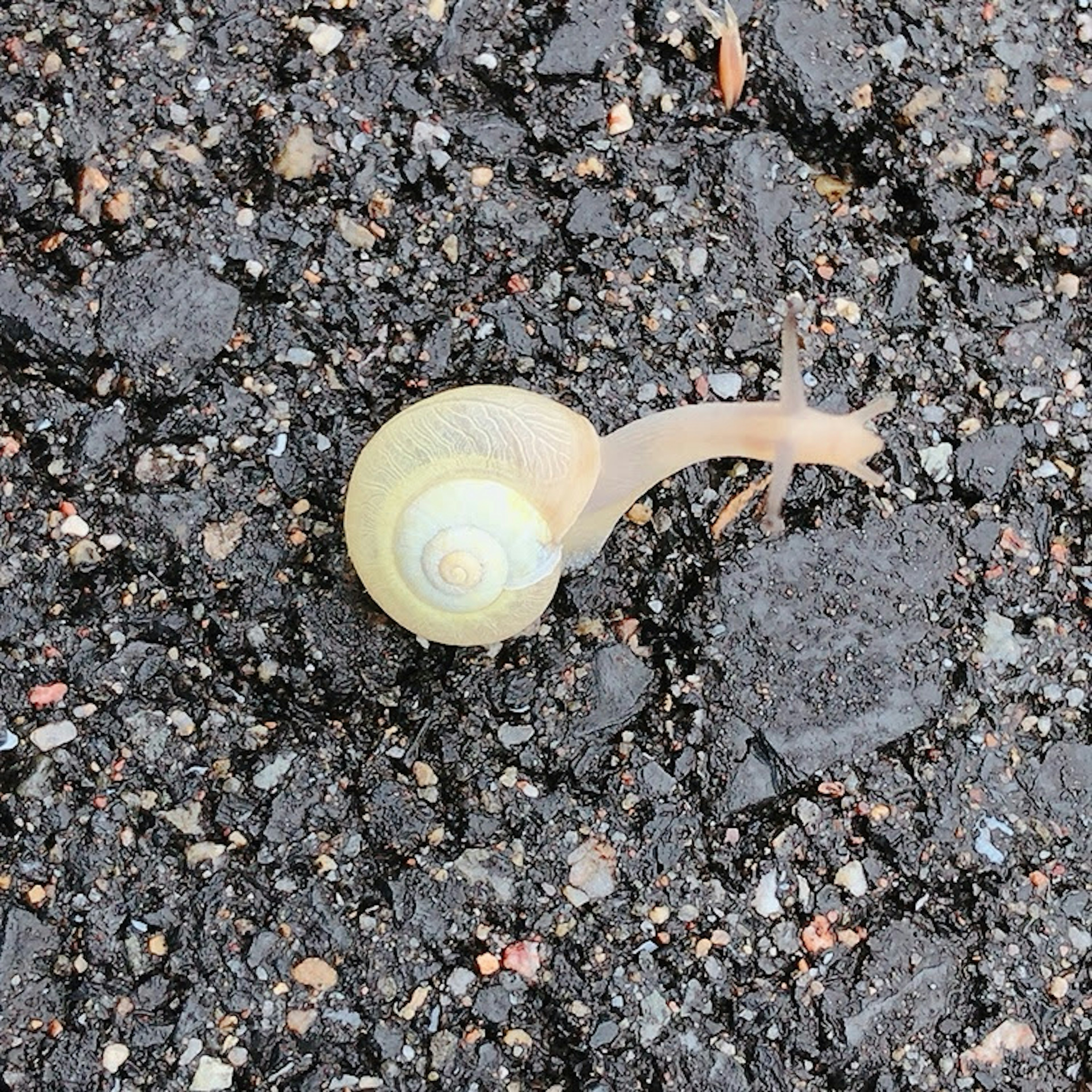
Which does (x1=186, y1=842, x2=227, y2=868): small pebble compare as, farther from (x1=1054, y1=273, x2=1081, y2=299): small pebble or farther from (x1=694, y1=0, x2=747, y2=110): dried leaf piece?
(x1=1054, y1=273, x2=1081, y2=299): small pebble

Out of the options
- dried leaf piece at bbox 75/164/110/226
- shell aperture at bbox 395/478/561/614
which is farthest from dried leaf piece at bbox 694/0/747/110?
dried leaf piece at bbox 75/164/110/226

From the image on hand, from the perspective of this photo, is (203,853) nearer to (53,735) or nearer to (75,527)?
(53,735)

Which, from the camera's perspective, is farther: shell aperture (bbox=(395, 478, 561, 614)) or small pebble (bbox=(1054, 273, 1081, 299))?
small pebble (bbox=(1054, 273, 1081, 299))

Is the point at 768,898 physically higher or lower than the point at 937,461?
lower

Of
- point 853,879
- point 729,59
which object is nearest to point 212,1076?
point 853,879

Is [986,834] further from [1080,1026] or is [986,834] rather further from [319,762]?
[319,762]

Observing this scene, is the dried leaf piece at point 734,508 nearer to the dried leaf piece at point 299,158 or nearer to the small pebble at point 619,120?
the small pebble at point 619,120
